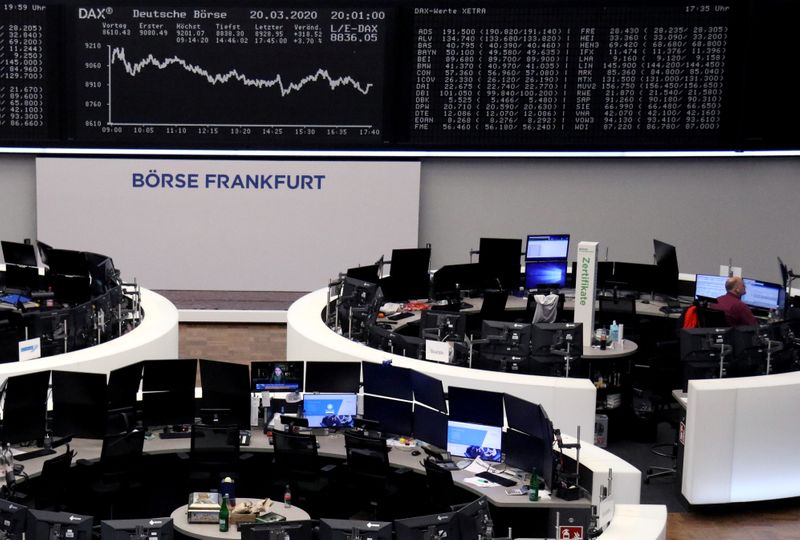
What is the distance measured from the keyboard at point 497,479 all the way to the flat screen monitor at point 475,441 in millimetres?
235

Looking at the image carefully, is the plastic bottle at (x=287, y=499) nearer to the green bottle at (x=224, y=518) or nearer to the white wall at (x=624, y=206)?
the green bottle at (x=224, y=518)

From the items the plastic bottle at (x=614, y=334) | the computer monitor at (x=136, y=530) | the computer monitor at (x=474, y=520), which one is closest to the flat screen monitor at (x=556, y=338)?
the plastic bottle at (x=614, y=334)

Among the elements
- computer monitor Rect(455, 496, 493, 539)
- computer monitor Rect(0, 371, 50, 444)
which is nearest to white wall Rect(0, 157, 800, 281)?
computer monitor Rect(0, 371, 50, 444)

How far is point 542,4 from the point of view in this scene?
13.8m

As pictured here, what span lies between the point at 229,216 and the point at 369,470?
6.70 metres

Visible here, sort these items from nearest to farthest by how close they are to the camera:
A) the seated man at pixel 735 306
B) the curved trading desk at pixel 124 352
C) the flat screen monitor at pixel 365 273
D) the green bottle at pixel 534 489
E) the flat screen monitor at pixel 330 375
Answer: the green bottle at pixel 534 489 → the flat screen monitor at pixel 330 375 → the curved trading desk at pixel 124 352 → the seated man at pixel 735 306 → the flat screen monitor at pixel 365 273

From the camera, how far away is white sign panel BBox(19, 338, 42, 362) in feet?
31.0

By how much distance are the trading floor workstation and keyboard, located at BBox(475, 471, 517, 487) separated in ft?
0.04

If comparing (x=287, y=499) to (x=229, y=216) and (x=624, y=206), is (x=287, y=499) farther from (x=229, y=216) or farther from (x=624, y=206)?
(x=624, y=206)

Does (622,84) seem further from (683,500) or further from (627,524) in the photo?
(627,524)

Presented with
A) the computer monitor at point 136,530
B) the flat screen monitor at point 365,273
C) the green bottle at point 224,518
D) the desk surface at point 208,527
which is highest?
the flat screen monitor at point 365,273

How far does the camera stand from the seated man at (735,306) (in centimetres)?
1098

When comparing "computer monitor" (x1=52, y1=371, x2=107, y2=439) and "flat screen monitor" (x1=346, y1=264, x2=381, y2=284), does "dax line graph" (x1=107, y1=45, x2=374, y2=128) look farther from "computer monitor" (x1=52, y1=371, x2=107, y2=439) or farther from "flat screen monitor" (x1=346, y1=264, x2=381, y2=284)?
"computer monitor" (x1=52, y1=371, x2=107, y2=439)

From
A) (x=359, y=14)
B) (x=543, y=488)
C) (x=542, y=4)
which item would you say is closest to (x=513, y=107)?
(x=542, y=4)
